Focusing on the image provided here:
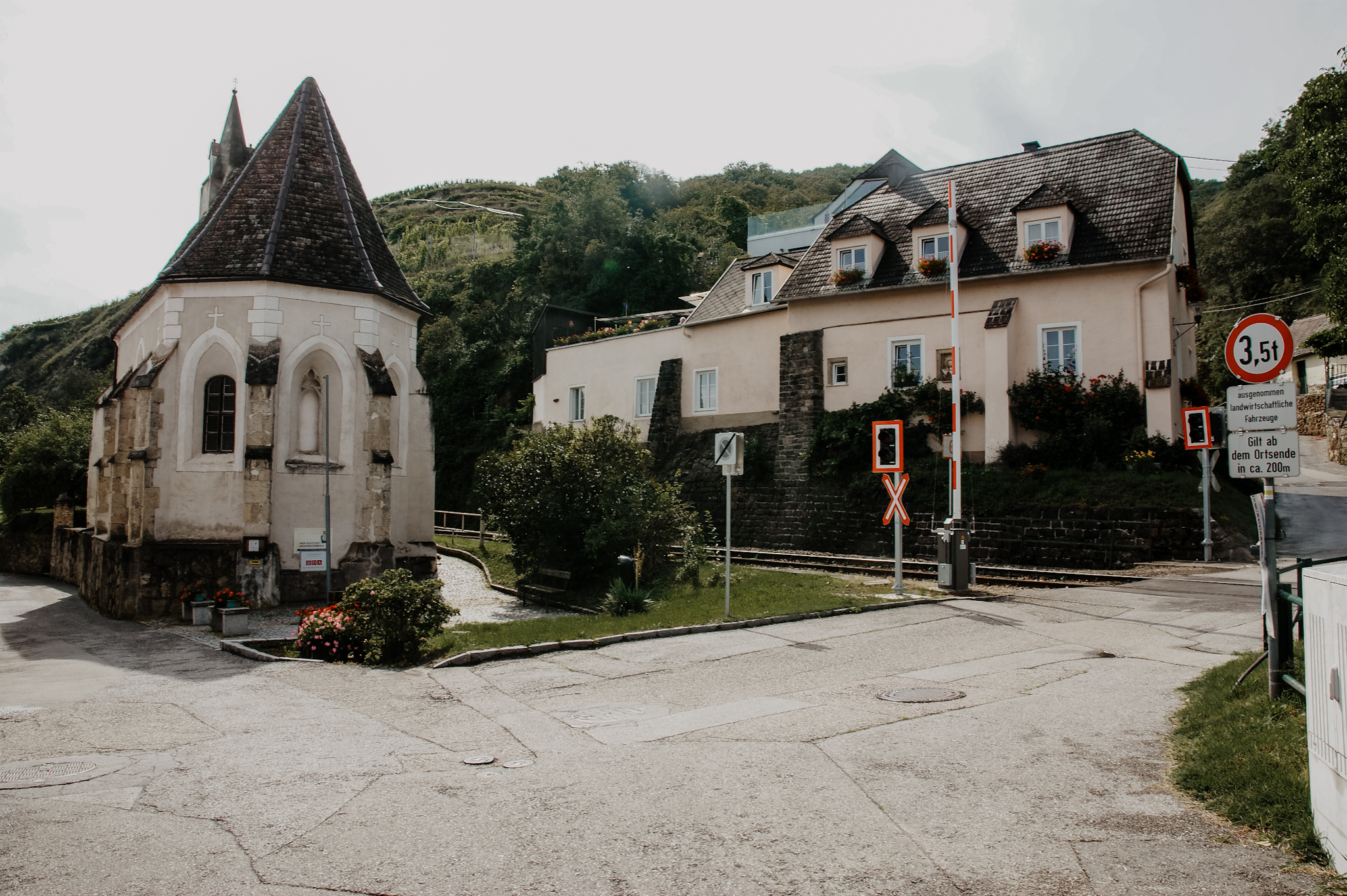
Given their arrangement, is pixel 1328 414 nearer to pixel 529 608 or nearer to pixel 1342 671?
pixel 529 608

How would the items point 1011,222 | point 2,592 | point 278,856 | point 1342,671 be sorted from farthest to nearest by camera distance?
1. point 2,592
2. point 1011,222
3. point 278,856
4. point 1342,671

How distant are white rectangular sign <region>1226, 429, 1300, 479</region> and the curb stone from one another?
22.7 ft

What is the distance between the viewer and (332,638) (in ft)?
39.2

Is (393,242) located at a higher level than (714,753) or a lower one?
higher

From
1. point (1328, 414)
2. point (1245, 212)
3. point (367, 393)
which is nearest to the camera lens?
point (367, 393)

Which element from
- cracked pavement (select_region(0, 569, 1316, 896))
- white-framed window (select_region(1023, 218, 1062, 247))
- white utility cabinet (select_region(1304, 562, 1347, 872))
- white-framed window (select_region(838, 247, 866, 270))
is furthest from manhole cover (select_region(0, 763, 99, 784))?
white-framed window (select_region(838, 247, 866, 270))

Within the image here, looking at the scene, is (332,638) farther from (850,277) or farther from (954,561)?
(850,277)

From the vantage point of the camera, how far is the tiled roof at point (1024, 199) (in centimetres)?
2322

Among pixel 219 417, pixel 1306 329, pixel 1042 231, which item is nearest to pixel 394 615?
pixel 219 417

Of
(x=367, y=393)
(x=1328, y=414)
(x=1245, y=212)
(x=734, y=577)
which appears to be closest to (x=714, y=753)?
(x=734, y=577)

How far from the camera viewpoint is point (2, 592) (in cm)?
2873

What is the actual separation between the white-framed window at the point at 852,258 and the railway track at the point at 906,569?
9.00 metres

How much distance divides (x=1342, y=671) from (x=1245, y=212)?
180 feet

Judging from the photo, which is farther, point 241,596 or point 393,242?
point 393,242
